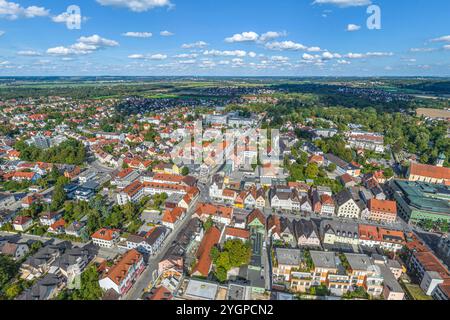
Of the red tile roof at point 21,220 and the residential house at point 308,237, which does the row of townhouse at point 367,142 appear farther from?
the red tile roof at point 21,220

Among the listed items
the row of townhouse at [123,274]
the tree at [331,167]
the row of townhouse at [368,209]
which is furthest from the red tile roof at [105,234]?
the tree at [331,167]

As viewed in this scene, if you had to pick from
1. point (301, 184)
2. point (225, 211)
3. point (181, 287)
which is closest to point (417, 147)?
point (301, 184)

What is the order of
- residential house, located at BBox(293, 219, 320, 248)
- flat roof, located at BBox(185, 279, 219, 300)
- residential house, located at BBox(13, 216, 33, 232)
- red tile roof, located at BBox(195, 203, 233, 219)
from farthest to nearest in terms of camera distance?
Result: red tile roof, located at BBox(195, 203, 233, 219)
residential house, located at BBox(13, 216, 33, 232)
residential house, located at BBox(293, 219, 320, 248)
flat roof, located at BBox(185, 279, 219, 300)

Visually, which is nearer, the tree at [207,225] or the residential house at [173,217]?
the tree at [207,225]

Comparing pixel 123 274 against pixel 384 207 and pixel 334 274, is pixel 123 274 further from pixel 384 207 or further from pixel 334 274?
pixel 384 207

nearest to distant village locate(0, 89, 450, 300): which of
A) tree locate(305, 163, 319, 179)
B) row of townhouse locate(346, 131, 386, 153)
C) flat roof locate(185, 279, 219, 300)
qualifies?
flat roof locate(185, 279, 219, 300)

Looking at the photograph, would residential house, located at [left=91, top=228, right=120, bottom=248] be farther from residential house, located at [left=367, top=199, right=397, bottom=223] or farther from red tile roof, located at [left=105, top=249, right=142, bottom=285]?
residential house, located at [left=367, top=199, right=397, bottom=223]

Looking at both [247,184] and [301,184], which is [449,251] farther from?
[247,184]
